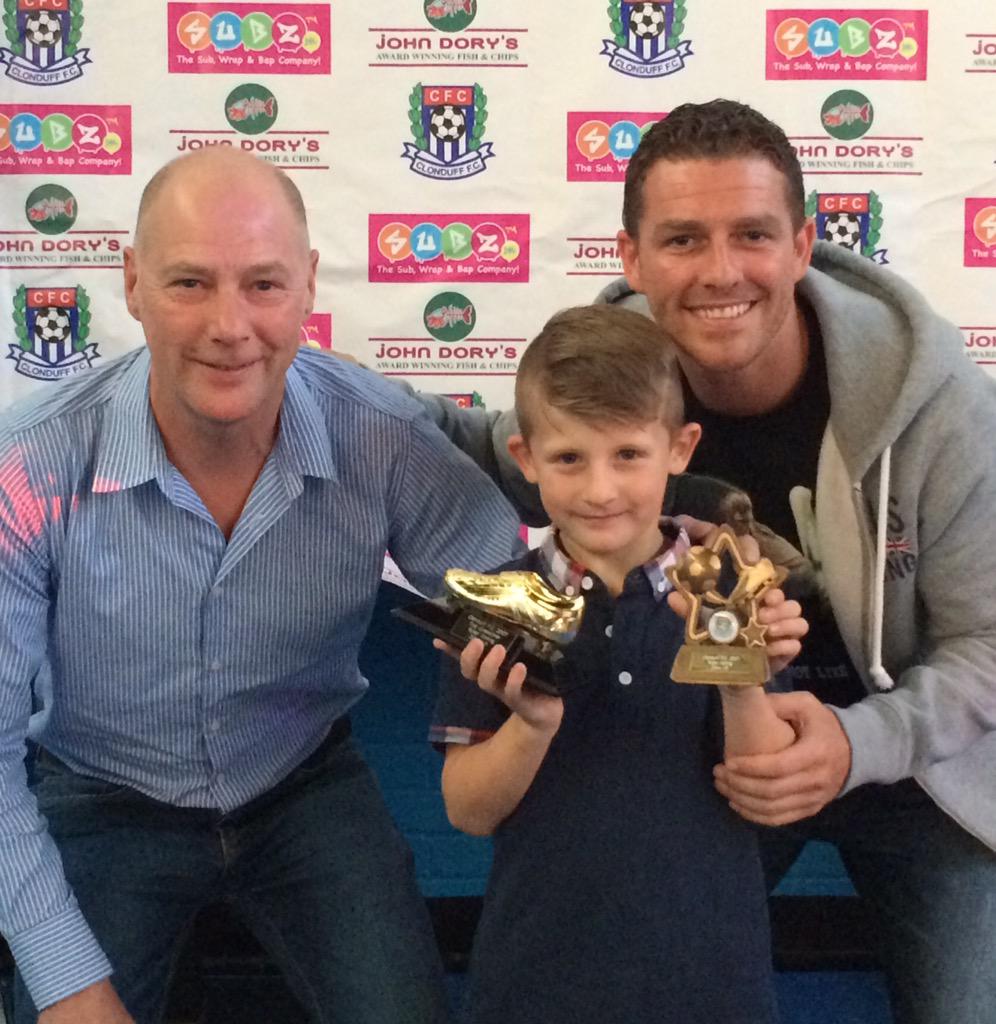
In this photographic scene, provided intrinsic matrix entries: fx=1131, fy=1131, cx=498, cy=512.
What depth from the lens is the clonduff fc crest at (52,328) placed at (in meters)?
2.85

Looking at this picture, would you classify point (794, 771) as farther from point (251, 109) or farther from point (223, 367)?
point (251, 109)

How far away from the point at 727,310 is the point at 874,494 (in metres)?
0.32

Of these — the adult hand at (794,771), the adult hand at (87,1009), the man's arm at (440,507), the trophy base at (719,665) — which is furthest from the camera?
the man's arm at (440,507)

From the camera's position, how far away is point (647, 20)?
277 centimetres

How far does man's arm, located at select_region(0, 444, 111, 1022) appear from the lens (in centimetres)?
136

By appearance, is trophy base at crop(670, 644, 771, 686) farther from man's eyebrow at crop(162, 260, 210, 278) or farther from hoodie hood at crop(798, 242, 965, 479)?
man's eyebrow at crop(162, 260, 210, 278)

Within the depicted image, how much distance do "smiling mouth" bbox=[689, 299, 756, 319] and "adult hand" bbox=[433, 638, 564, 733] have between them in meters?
0.67

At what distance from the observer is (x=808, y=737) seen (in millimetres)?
1293

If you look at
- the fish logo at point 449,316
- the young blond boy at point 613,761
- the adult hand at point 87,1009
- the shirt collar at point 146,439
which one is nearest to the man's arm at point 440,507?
the shirt collar at point 146,439

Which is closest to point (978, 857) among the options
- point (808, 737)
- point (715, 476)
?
point (808, 737)

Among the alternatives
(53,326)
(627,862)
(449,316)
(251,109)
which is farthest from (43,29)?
(627,862)

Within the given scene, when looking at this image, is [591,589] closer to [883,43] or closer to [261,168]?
[261,168]

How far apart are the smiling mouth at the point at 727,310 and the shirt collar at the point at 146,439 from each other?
1.81 feet

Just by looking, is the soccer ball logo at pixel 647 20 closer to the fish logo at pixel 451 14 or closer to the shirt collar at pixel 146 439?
the fish logo at pixel 451 14
